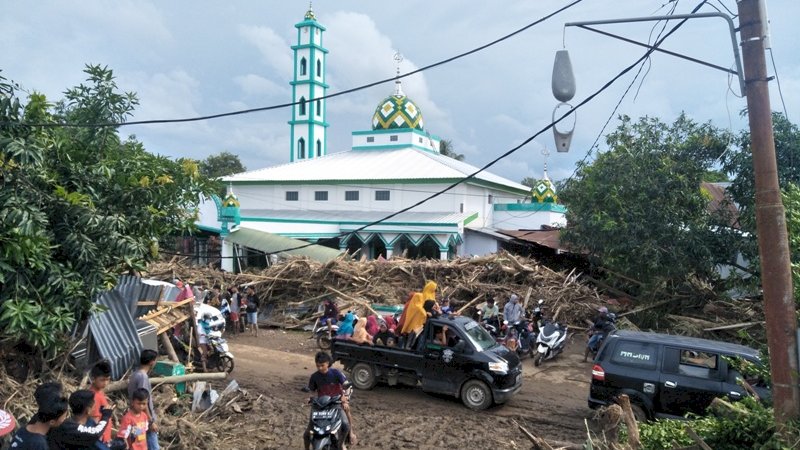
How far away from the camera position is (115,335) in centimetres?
909

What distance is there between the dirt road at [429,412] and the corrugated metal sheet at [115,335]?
2338 mm

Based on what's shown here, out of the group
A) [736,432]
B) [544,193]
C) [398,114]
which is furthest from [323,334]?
[398,114]

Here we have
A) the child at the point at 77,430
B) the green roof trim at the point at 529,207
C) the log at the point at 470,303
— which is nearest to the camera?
the child at the point at 77,430

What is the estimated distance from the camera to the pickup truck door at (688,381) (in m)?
8.70

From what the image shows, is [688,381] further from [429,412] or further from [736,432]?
[429,412]

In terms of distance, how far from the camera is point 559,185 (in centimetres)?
2352

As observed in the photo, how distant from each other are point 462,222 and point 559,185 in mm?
8194

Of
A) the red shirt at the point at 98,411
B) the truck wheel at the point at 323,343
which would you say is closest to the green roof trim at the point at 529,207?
the truck wheel at the point at 323,343

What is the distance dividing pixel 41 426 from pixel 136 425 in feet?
5.52

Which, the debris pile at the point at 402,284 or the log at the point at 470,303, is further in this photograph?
the debris pile at the point at 402,284

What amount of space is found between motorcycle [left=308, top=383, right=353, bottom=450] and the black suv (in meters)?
4.31

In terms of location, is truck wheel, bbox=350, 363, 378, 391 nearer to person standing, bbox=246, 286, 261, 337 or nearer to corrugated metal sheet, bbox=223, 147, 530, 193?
person standing, bbox=246, 286, 261, 337

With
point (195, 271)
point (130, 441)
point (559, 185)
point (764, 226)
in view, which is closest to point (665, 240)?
point (559, 185)

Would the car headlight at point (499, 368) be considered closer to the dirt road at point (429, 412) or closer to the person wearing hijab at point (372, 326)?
the dirt road at point (429, 412)
